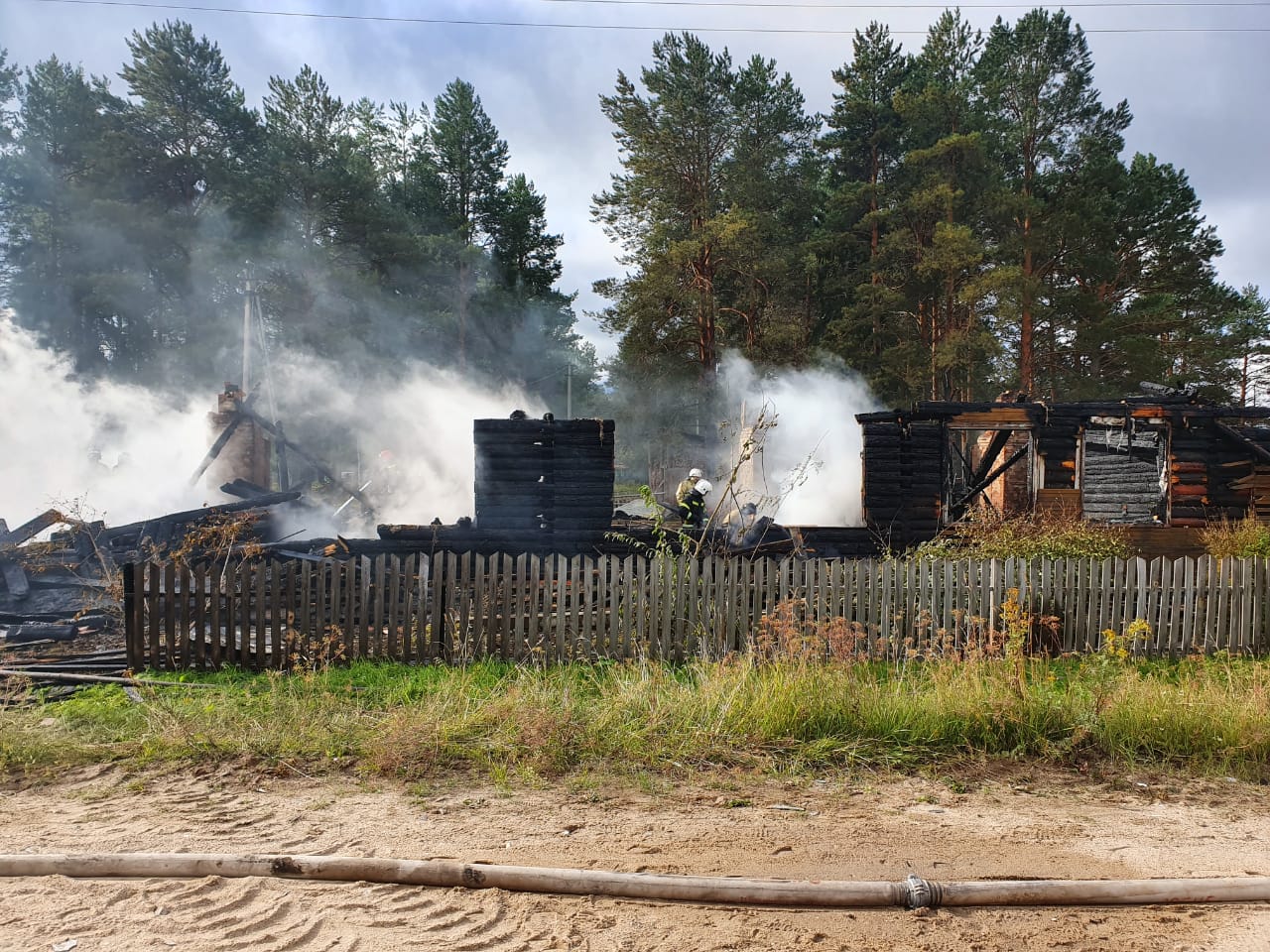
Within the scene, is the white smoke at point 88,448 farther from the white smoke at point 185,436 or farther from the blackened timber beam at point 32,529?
the blackened timber beam at point 32,529

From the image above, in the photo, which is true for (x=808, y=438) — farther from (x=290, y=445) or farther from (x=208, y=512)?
(x=208, y=512)

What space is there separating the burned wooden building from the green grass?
9.35 meters

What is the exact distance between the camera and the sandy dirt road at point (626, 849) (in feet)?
11.5

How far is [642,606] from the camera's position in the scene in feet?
28.5

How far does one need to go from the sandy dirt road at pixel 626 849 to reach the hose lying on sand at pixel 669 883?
2.3 inches

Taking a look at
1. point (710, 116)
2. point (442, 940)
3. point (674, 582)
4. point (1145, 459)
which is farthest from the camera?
point (710, 116)

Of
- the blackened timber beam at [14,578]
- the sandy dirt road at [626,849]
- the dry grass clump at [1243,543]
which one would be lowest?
the sandy dirt road at [626,849]

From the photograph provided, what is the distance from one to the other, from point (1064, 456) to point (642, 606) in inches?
466

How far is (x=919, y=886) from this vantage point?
12.4 feet

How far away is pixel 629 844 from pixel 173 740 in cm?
358

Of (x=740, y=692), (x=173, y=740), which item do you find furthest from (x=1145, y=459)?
(x=173, y=740)

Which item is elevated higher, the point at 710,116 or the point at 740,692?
the point at 710,116

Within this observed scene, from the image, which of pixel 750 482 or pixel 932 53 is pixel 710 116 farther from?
pixel 750 482

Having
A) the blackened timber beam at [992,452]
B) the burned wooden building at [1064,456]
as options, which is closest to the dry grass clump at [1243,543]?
the burned wooden building at [1064,456]
